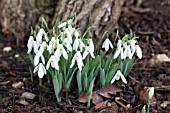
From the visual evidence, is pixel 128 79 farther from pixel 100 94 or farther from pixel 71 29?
pixel 71 29

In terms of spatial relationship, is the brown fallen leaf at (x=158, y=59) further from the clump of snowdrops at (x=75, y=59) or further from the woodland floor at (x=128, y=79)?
the clump of snowdrops at (x=75, y=59)

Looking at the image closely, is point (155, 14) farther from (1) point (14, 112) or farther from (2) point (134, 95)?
(1) point (14, 112)

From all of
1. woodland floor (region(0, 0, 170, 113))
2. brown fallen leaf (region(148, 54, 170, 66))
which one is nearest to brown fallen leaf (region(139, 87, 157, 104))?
woodland floor (region(0, 0, 170, 113))

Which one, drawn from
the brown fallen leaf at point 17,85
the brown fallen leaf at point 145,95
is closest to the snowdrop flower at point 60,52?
the brown fallen leaf at point 17,85

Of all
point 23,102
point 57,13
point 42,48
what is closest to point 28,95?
point 23,102

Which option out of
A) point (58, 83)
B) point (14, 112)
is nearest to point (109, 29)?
point (58, 83)
